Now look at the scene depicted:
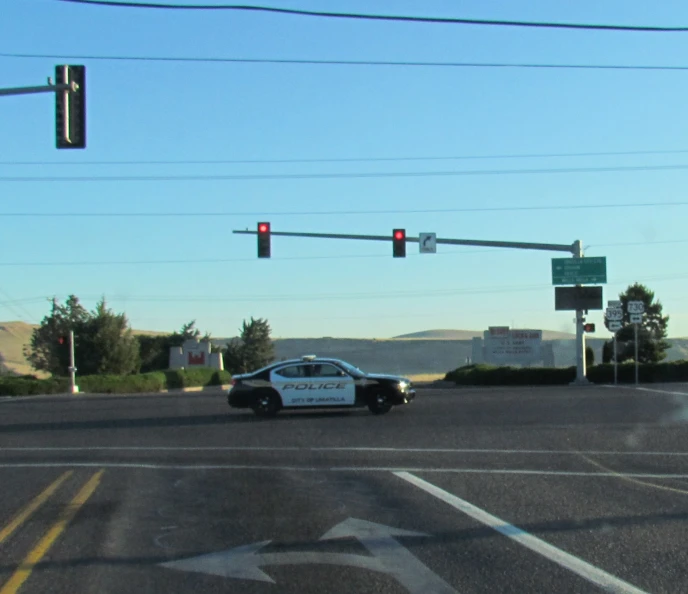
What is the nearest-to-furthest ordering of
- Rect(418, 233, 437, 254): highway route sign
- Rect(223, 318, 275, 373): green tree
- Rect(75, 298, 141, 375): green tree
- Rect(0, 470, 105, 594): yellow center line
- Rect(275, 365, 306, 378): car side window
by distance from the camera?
Rect(0, 470, 105, 594): yellow center line < Rect(275, 365, 306, 378): car side window < Rect(418, 233, 437, 254): highway route sign < Rect(75, 298, 141, 375): green tree < Rect(223, 318, 275, 373): green tree

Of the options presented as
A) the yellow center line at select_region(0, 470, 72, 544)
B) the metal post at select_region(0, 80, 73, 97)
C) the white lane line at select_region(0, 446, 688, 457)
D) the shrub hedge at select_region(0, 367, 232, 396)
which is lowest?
the shrub hedge at select_region(0, 367, 232, 396)

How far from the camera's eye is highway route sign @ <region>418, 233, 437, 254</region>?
33.1 m

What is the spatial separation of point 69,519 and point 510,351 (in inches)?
1960

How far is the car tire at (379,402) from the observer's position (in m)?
23.9

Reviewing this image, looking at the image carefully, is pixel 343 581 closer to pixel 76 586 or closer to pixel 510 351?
pixel 76 586

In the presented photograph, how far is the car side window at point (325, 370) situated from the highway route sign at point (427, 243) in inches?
398

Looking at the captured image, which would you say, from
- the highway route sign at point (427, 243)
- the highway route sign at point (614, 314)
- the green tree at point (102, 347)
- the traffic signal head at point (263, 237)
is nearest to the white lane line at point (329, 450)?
the traffic signal head at point (263, 237)

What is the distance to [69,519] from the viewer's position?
1045 centimetres

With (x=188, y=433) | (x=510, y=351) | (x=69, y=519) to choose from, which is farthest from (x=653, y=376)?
(x=69, y=519)

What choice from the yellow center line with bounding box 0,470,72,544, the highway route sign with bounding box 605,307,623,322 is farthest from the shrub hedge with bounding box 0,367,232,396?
the yellow center line with bounding box 0,470,72,544

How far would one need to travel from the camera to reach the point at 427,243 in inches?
1312

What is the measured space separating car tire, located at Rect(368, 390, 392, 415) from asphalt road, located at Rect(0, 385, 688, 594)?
5.77 feet

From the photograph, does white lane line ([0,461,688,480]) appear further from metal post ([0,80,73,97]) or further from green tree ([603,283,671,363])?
green tree ([603,283,671,363])

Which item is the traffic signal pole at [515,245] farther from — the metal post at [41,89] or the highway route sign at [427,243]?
the metal post at [41,89]
